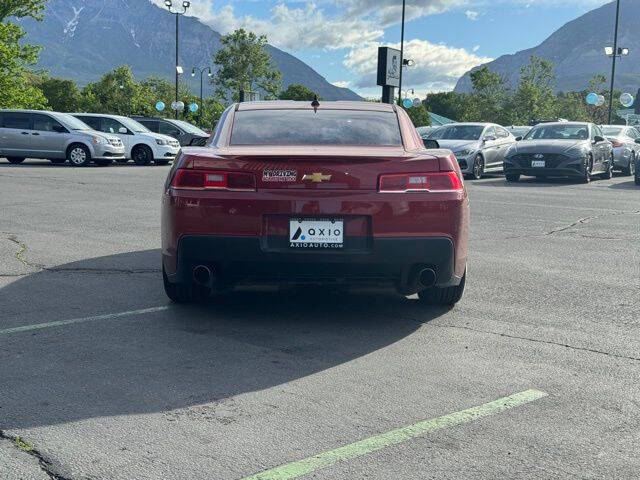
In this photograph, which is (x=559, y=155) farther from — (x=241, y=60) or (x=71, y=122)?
(x=241, y=60)

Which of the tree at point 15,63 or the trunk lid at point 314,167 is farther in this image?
the tree at point 15,63

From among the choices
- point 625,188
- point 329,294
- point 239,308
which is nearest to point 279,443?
point 239,308

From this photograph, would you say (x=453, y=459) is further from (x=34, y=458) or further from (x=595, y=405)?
(x=34, y=458)

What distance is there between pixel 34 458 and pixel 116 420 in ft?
1.64

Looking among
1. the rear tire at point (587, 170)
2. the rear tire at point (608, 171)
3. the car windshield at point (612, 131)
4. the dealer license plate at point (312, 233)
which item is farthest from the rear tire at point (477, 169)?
the dealer license plate at point (312, 233)

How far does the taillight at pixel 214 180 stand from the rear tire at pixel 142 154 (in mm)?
22637

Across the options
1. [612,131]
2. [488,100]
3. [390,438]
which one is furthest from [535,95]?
[390,438]

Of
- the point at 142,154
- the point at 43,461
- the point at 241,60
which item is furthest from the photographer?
the point at 241,60

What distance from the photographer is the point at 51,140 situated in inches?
1002

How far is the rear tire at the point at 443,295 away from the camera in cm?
618

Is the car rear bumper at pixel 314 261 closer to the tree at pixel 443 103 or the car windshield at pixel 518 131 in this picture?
the car windshield at pixel 518 131

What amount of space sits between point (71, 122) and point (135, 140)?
230 cm

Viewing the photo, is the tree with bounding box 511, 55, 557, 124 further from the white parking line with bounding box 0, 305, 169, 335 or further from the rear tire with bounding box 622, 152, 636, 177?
the white parking line with bounding box 0, 305, 169, 335

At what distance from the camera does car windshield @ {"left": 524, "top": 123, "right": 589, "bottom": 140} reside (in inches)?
848
